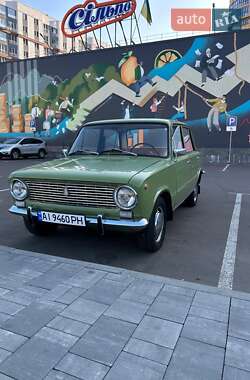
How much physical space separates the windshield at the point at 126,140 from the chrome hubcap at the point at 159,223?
1.00 m

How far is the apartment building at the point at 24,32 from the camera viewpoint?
232 feet

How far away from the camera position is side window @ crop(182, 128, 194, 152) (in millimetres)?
6489

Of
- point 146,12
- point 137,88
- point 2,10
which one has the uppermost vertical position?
point 2,10

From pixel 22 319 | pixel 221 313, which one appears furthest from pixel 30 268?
pixel 221 313

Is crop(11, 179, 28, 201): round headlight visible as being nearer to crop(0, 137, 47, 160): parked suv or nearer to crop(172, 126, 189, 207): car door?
crop(172, 126, 189, 207): car door

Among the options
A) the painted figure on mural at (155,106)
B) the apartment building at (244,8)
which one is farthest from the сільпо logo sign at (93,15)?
the apartment building at (244,8)

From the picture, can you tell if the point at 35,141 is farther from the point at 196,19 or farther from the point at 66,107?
the point at 196,19

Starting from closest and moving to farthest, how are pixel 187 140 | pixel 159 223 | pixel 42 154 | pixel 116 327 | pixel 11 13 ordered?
pixel 116 327 → pixel 159 223 → pixel 187 140 → pixel 42 154 → pixel 11 13

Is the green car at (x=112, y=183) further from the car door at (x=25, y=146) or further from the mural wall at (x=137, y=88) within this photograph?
the car door at (x=25, y=146)

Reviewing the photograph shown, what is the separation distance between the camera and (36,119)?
2653 cm

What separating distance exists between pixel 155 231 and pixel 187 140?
2.94 metres

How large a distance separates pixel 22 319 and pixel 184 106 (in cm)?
2029

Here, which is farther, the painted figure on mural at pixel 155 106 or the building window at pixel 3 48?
the building window at pixel 3 48

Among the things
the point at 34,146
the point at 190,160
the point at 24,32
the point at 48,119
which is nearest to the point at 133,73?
the point at 48,119
